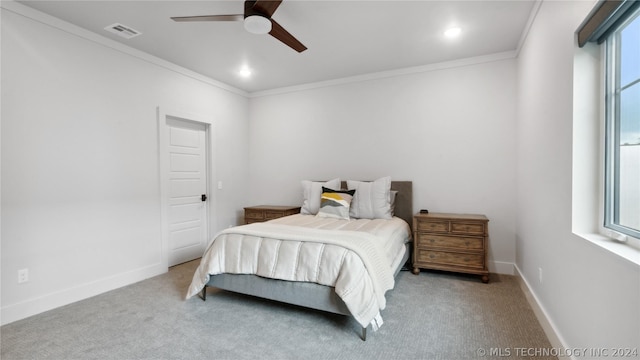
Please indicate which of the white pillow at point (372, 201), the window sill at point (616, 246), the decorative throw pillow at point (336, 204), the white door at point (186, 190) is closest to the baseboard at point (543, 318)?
the window sill at point (616, 246)

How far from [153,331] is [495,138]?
13.3ft

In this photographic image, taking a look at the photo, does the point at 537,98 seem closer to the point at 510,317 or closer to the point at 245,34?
the point at 510,317

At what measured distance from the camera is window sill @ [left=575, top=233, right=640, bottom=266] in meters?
1.16

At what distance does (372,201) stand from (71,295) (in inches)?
129

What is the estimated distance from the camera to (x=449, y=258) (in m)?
3.36

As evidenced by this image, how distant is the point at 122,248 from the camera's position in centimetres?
324

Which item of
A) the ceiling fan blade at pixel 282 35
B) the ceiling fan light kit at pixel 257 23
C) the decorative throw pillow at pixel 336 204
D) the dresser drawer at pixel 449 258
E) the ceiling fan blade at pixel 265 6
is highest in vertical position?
the ceiling fan blade at pixel 265 6

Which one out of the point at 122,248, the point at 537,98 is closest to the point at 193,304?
the point at 122,248

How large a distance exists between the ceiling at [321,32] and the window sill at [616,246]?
6.78 feet

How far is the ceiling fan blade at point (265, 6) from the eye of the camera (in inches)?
82.9

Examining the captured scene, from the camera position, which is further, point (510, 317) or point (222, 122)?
point (222, 122)

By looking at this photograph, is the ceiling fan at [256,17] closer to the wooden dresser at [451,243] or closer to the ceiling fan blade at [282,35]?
the ceiling fan blade at [282,35]

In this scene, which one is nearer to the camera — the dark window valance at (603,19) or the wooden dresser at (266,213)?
the dark window valance at (603,19)

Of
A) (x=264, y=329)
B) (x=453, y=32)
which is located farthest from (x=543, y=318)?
(x=453, y=32)
